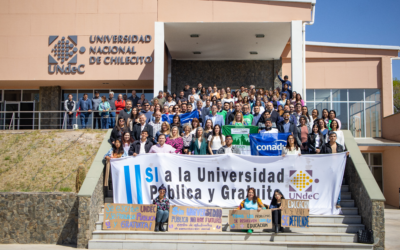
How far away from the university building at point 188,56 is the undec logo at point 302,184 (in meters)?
8.08

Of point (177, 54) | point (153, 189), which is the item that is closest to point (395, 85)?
point (177, 54)

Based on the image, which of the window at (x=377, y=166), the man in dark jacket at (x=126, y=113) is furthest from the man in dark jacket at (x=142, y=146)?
the window at (x=377, y=166)

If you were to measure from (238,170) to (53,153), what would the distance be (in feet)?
28.1

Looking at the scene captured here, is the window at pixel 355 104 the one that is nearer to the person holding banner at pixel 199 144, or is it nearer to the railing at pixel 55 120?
the railing at pixel 55 120

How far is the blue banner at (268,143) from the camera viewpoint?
38.4ft

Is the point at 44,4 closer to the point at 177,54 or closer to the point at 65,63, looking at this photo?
the point at 65,63

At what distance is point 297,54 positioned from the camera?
1791 cm

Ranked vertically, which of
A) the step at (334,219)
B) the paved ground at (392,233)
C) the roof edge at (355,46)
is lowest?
the paved ground at (392,233)

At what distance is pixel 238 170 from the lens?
10555 mm

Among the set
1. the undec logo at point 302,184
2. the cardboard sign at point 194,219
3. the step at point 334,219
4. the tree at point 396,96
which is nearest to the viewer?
the cardboard sign at point 194,219

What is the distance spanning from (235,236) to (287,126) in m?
4.23

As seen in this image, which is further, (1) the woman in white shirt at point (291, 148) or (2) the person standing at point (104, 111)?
(2) the person standing at point (104, 111)

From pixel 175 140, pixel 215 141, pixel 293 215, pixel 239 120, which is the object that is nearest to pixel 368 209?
pixel 293 215

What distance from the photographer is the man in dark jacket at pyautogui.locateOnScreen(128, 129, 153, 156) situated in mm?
10859
